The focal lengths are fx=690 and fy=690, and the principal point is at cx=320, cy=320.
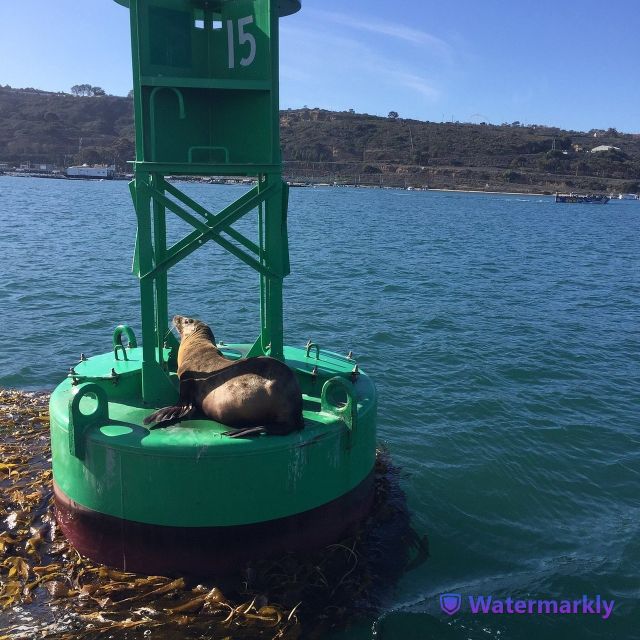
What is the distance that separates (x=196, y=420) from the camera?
720cm

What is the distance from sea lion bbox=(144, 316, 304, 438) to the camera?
6.86 metres

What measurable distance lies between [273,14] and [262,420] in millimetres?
4196

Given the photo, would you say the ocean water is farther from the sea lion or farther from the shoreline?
the shoreline

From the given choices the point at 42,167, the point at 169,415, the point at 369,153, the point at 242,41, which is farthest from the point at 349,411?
the point at 369,153

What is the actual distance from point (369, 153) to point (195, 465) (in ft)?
598

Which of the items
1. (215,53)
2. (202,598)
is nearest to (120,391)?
(202,598)

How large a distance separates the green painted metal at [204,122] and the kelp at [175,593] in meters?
1.92

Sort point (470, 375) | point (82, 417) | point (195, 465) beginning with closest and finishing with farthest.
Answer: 1. point (195, 465)
2. point (82, 417)
3. point (470, 375)

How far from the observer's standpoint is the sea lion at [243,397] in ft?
22.5

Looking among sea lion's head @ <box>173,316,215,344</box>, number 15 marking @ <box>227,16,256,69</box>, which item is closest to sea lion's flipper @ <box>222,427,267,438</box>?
sea lion's head @ <box>173,316,215,344</box>

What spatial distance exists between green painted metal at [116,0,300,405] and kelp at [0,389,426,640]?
192cm

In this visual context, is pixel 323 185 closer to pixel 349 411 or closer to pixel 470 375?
pixel 470 375

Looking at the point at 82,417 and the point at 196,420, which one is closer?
the point at 82,417

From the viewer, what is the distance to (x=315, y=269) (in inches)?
1168
